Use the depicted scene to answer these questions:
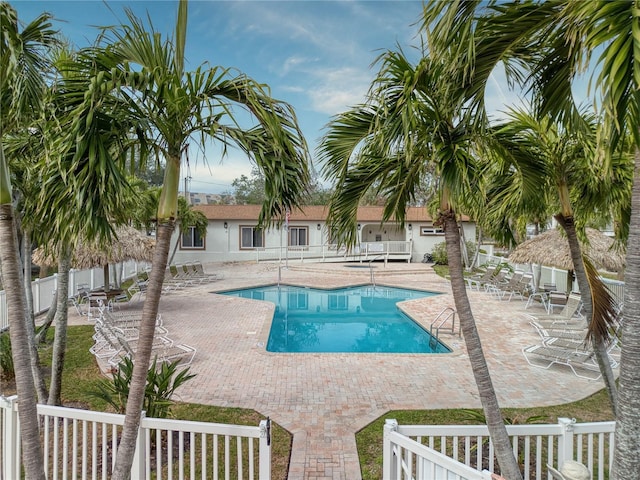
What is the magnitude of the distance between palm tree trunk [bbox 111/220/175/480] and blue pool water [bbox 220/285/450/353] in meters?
7.28

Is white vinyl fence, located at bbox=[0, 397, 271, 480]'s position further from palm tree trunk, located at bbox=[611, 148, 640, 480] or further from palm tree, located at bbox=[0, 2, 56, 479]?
palm tree trunk, located at bbox=[611, 148, 640, 480]

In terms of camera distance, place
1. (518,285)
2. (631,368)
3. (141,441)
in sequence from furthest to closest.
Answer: (518,285) → (141,441) → (631,368)

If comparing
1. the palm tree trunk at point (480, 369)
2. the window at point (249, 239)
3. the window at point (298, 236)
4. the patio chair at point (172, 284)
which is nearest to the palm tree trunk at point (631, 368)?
the palm tree trunk at point (480, 369)

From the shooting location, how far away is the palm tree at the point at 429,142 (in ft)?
11.2

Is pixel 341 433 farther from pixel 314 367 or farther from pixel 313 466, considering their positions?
pixel 314 367

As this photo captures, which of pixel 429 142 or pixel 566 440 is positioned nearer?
pixel 566 440

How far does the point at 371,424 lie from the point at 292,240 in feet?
83.0

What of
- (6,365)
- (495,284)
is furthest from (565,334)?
(6,365)

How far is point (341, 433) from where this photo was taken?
5219mm

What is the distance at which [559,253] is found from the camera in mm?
12852

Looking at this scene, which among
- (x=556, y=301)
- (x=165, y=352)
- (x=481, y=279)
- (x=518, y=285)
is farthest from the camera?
(x=481, y=279)

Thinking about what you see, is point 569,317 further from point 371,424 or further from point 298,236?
point 298,236

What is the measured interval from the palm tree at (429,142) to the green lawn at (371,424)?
1.61m

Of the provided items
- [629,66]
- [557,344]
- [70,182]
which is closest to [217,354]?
[70,182]
